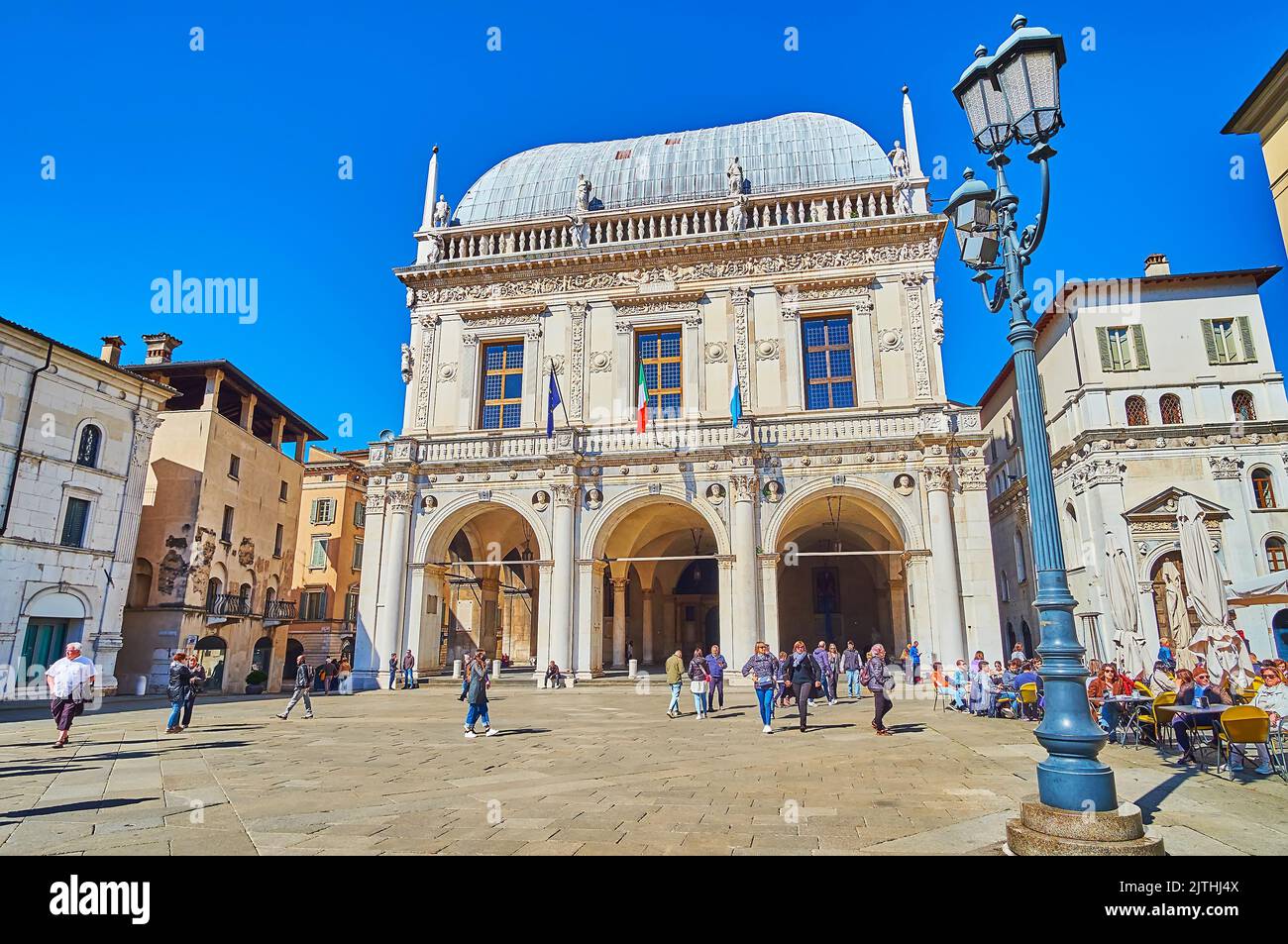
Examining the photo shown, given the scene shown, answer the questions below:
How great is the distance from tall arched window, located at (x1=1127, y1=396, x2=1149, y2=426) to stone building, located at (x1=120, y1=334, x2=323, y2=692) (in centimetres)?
3629

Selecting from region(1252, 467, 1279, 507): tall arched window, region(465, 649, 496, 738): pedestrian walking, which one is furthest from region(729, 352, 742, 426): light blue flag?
region(1252, 467, 1279, 507): tall arched window

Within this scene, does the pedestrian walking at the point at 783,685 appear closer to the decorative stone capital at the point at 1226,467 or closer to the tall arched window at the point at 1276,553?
the tall arched window at the point at 1276,553

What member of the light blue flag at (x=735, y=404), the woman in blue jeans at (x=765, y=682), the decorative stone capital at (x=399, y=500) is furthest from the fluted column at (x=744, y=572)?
the decorative stone capital at (x=399, y=500)

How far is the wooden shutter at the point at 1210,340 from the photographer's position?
88.9ft

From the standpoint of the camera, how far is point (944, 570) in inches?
915

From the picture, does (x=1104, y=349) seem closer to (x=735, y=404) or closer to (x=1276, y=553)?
(x=1276, y=553)

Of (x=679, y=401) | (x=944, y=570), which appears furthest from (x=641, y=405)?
(x=944, y=570)

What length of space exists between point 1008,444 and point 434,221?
30.0 metres

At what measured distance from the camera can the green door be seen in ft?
74.0

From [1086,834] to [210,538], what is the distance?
31933 mm

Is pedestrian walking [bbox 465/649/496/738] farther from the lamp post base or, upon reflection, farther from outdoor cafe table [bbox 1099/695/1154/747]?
outdoor cafe table [bbox 1099/695/1154/747]

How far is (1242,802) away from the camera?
293 inches

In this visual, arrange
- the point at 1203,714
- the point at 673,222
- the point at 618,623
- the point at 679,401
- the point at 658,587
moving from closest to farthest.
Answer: the point at 1203,714 → the point at 679,401 → the point at 673,222 → the point at 618,623 → the point at 658,587
